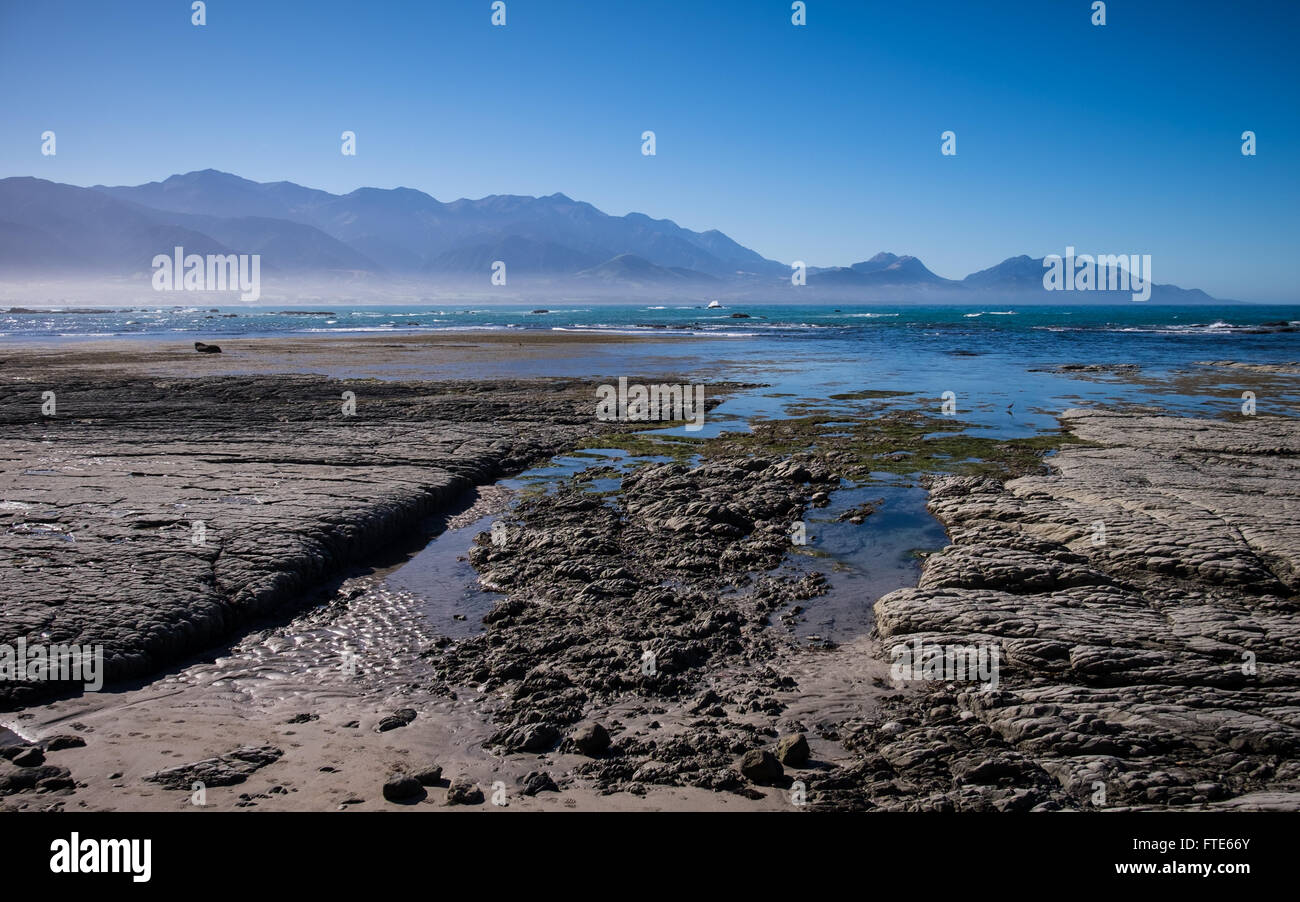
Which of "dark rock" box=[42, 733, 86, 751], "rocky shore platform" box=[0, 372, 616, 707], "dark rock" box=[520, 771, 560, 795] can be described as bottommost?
"dark rock" box=[520, 771, 560, 795]

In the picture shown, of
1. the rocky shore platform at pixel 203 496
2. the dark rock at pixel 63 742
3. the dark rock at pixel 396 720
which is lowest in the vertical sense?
the dark rock at pixel 396 720

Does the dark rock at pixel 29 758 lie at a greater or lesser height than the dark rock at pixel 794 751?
greater

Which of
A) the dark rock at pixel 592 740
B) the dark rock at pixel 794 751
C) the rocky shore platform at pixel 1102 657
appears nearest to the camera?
the rocky shore platform at pixel 1102 657

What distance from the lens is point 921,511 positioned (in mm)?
14562

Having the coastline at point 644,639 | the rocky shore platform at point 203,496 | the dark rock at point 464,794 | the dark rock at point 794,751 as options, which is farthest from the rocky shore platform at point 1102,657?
the rocky shore platform at point 203,496

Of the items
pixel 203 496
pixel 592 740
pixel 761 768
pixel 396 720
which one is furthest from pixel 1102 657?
pixel 203 496
